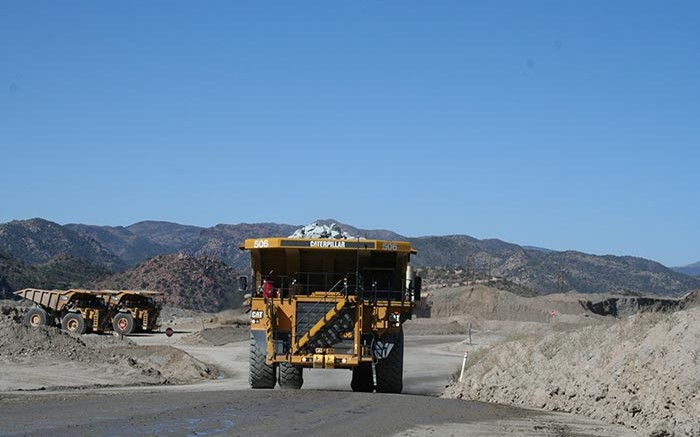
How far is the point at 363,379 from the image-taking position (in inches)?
907

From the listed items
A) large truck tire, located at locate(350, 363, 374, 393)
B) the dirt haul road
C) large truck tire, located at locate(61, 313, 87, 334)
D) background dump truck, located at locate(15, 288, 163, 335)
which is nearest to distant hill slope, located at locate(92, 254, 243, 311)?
background dump truck, located at locate(15, 288, 163, 335)

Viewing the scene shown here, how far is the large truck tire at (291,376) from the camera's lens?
2197cm

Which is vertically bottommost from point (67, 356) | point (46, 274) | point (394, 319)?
point (67, 356)

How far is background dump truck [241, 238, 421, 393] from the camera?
2147 centimetres

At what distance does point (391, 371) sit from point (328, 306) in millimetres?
2144

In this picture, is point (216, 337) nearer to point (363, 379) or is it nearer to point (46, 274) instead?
point (363, 379)

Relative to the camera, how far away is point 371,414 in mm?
16391

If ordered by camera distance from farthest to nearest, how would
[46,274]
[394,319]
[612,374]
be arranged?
1. [46,274]
2. [394,319]
3. [612,374]

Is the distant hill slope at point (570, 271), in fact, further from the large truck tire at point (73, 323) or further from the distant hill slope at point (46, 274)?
the large truck tire at point (73, 323)

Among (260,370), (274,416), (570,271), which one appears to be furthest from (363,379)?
(570,271)

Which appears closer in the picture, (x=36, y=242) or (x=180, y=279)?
(x=180, y=279)

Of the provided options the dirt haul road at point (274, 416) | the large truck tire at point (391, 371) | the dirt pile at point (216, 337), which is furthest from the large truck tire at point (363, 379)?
the dirt pile at point (216, 337)

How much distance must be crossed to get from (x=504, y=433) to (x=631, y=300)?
59494mm

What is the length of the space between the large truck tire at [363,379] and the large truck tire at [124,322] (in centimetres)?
3524
